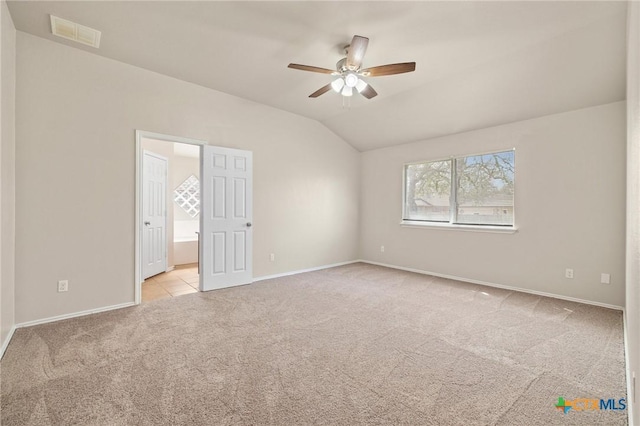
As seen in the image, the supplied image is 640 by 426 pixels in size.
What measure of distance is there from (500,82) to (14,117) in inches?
210

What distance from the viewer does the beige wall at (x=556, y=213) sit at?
135 inches

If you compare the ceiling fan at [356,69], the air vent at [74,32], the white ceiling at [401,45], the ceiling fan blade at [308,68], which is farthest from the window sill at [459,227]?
the air vent at [74,32]

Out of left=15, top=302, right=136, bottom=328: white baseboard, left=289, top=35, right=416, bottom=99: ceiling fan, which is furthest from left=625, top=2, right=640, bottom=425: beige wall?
left=15, top=302, right=136, bottom=328: white baseboard

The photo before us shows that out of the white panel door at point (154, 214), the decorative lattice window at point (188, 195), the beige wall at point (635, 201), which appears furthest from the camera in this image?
the decorative lattice window at point (188, 195)

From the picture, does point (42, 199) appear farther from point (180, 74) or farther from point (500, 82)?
point (500, 82)

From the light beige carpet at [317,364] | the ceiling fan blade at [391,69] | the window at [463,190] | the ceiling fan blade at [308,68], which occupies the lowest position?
the light beige carpet at [317,364]

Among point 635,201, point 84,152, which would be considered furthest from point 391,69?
point 84,152

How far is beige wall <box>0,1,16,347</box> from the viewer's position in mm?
2338

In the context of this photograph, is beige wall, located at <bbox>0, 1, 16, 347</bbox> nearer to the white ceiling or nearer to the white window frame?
the white ceiling

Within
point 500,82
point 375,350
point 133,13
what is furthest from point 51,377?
point 500,82

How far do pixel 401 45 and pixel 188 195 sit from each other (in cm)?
655

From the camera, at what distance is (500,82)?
3.58 metres

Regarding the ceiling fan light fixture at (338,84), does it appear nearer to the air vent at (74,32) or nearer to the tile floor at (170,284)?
the air vent at (74,32)

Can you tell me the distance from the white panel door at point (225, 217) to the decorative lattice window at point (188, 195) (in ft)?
12.6
